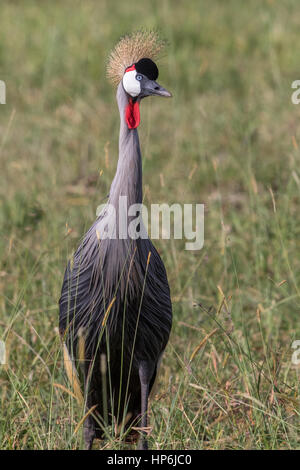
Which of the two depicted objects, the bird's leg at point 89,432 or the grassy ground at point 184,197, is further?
the bird's leg at point 89,432

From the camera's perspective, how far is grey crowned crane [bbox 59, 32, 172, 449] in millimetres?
2434

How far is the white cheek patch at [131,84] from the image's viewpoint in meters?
2.41

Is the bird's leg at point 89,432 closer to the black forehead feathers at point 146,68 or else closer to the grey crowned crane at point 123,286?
the grey crowned crane at point 123,286

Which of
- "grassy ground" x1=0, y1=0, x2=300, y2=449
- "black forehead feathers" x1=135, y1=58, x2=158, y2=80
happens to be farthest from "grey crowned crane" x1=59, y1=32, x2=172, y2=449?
"grassy ground" x1=0, y1=0, x2=300, y2=449

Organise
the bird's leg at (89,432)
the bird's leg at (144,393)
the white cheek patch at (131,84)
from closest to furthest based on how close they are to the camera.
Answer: the white cheek patch at (131,84)
the bird's leg at (144,393)
the bird's leg at (89,432)

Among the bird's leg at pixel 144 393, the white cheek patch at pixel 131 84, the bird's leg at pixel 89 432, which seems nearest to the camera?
the white cheek patch at pixel 131 84

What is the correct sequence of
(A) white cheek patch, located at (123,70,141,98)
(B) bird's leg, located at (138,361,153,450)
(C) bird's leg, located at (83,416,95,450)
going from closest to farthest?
(A) white cheek patch, located at (123,70,141,98) < (B) bird's leg, located at (138,361,153,450) < (C) bird's leg, located at (83,416,95,450)

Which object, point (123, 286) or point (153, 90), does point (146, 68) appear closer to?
point (153, 90)

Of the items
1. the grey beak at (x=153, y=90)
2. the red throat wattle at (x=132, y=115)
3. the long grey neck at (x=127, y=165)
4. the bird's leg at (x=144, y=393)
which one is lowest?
the bird's leg at (x=144, y=393)

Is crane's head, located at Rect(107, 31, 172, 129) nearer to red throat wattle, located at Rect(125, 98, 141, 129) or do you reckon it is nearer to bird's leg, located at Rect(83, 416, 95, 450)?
red throat wattle, located at Rect(125, 98, 141, 129)

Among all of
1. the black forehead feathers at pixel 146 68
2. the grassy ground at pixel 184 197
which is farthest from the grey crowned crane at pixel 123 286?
the grassy ground at pixel 184 197

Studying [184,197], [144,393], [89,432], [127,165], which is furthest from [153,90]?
[184,197]

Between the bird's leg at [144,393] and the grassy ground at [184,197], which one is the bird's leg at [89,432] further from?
the bird's leg at [144,393]

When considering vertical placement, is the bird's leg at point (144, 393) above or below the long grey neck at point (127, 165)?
below
